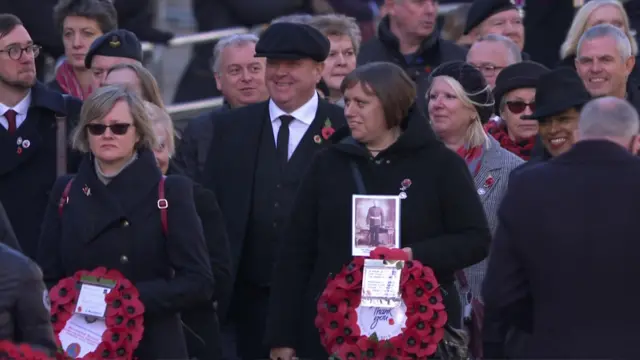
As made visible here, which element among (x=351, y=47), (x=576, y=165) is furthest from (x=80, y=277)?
(x=351, y=47)

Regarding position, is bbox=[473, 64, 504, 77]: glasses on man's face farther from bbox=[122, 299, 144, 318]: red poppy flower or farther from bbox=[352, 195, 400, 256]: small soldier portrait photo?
bbox=[122, 299, 144, 318]: red poppy flower

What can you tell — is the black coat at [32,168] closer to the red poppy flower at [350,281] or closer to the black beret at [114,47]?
the black beret at [114,47]

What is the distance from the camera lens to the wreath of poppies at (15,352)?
Result: 6.17 metres

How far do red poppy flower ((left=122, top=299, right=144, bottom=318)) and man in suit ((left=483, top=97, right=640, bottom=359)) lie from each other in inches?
60.3

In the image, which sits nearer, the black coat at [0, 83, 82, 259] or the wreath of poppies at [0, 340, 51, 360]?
the wreath of poppies at [0, 340, 51, 360]

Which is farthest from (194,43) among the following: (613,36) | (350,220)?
(350,220)

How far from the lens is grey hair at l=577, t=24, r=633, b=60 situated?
9383 mm

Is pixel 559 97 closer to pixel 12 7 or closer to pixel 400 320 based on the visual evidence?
pixel 400 320

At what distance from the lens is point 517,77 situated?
30.8 ft

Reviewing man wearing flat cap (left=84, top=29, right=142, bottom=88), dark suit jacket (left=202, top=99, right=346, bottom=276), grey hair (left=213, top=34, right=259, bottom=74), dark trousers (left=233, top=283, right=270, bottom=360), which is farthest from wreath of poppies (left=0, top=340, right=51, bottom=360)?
grey hair (left=213, top=34, right=259, bottom=74)

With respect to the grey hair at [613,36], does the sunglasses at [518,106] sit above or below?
below

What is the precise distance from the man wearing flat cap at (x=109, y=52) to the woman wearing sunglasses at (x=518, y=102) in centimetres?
200

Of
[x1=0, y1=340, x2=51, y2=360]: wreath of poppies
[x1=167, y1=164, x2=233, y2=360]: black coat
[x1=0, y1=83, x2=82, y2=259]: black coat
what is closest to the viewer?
[x1=0, y1=340, x2=51, y2=360]: wreath of poppies

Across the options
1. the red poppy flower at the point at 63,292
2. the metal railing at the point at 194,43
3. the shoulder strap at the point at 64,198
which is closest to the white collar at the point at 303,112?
the shoulder strap at the point at 64,198
